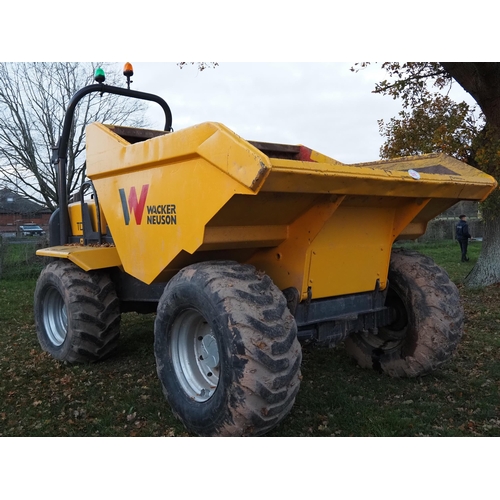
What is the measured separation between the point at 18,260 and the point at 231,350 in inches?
474

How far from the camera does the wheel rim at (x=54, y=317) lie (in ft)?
18.5

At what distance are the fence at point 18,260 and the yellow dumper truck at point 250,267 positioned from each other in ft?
29.1

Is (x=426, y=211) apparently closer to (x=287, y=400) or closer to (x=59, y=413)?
(x=287, y=400)

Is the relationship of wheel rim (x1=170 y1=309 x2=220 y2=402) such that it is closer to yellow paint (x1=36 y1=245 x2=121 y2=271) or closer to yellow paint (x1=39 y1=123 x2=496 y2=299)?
yellow paint (x1=39 y1=123 x2=496 y2=299)

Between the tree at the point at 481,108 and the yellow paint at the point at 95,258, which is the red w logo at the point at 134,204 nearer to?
the yellow paint at the point at 95,258

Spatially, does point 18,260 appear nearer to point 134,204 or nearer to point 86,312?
point 86,312

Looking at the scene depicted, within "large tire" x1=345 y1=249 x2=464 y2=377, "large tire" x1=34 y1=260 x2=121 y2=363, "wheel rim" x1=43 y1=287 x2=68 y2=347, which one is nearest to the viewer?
"large tire" x1=345 y1=249 x2=464 y2=377

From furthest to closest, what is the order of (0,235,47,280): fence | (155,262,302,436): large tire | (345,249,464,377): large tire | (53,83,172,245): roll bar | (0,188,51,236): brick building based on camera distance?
(0,188,51,236): brick building → (0,235,47,280): fence → (53,83,172,245): roll bar → (345,249,464,377): large tire → (155,262,302,436): large tire

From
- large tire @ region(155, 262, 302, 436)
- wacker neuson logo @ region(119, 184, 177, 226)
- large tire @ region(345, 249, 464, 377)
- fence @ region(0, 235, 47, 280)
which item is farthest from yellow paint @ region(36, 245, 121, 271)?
fence @ region(0, 235, 47, 280)

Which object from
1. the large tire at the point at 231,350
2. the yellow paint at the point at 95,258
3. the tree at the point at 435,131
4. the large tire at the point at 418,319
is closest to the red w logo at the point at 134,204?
the yellow paint at the point at 95,258

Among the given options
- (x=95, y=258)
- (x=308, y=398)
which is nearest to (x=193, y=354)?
(x=308, y=398)

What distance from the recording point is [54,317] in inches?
224

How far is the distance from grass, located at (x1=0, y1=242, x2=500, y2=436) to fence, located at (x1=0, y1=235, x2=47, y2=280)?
781 cm

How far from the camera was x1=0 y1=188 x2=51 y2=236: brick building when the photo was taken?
17.1 metres
